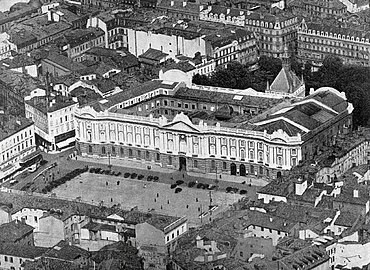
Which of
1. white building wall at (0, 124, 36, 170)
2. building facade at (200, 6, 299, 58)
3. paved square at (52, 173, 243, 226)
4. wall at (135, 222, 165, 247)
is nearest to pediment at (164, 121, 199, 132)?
paved square at (52, 173, 243, 226)

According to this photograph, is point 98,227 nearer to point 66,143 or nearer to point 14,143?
point 14,143

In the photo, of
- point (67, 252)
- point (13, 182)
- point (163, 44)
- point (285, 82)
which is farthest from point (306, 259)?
point (163, 44)

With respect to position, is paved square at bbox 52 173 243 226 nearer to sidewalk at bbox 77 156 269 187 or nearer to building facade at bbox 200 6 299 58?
sidewalk at bbox 77 156 269 187

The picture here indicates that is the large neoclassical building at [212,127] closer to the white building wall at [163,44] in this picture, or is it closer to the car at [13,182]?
the car at [13,182]

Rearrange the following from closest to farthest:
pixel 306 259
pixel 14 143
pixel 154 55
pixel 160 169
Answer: pixel 306 259
pixel 160 169
pixel 14 143
pixel 154 55

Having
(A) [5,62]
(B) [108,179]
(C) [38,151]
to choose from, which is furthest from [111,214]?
(A) [5,62]

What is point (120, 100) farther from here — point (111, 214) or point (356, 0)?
point (356, 0)
